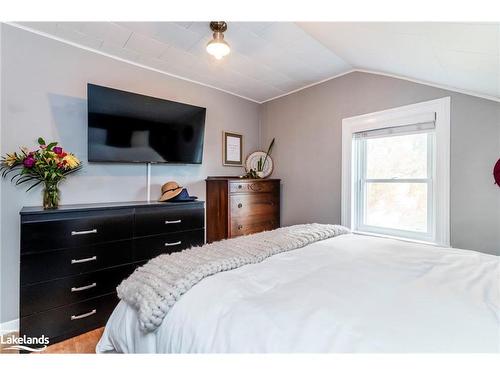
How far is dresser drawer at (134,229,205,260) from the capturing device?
212cm

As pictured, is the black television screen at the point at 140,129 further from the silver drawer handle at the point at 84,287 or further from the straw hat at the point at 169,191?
the silver drawer handle at the point at 84,287

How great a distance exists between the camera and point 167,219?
89.5 inches

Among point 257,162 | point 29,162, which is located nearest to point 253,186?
point 257,162

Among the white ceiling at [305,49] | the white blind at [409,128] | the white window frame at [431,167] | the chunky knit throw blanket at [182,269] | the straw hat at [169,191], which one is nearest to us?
the chunky knit throw blanket at [182,269]

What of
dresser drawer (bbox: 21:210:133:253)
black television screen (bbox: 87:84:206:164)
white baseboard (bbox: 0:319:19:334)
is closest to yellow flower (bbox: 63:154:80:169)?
black television screen (bbox: 87:84:206:164)

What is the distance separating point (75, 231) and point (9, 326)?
3.00 feet

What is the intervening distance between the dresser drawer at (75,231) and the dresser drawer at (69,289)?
248 millimetres

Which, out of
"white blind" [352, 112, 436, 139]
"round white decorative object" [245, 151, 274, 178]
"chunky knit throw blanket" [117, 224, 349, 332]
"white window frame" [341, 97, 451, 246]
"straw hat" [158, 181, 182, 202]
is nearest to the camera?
"chunky knit throw blanket" [117, 224, 349, 332]

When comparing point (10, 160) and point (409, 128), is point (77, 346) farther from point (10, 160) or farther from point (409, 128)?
point (409, 128)

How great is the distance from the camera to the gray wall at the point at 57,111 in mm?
1896

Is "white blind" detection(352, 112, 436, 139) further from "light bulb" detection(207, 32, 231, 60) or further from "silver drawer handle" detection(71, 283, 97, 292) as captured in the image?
"silver drawer handle" detection(71, 283, 97, 292)
